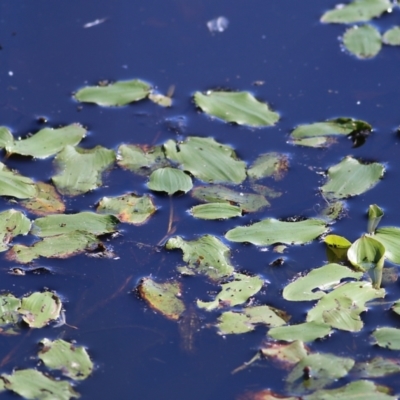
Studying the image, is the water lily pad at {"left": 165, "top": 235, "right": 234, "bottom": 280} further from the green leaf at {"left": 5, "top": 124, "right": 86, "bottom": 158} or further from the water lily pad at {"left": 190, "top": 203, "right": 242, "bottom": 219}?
the green leaf at {"left": 5, "top": 124, "right": 86, "bottom": 158}

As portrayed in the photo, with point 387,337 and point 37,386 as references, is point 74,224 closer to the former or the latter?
point 37,386

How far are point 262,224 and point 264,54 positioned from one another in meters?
0.76

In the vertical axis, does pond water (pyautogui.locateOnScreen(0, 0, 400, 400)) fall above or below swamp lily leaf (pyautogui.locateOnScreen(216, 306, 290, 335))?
above

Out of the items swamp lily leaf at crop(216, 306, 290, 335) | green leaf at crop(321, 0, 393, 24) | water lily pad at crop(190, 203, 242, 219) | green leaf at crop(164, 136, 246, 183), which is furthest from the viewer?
green leaf at crop(321, 0, 393, 24)

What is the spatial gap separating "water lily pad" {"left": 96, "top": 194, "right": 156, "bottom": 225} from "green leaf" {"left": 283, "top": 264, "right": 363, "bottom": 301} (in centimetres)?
41

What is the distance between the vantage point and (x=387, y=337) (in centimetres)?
175

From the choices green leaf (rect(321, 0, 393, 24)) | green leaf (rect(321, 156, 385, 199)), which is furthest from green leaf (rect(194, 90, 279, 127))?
green leaf (rect(321, 0, 393, 24))

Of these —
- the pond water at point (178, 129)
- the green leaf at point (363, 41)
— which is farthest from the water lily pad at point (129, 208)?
the green leaf at point (363, 41)

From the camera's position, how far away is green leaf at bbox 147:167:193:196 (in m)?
2.11

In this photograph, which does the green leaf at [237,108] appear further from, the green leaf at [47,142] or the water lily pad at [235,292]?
the water lily pad at [235,292]

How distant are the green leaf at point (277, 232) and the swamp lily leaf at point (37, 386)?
541mm

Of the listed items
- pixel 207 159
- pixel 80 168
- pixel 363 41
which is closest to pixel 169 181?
pixel 207 159

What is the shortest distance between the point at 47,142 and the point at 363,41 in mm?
1048

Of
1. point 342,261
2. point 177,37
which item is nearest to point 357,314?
point 342,261
